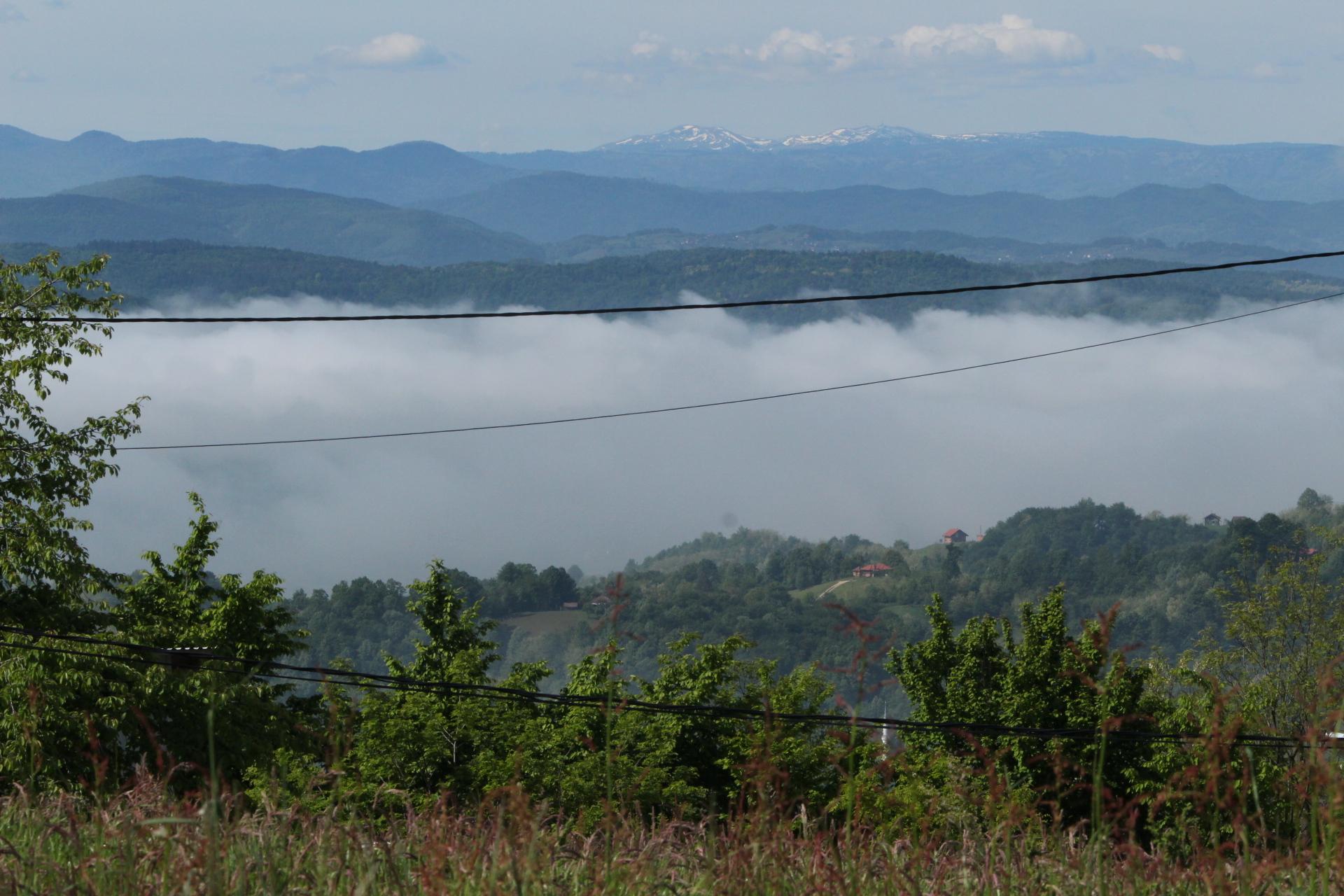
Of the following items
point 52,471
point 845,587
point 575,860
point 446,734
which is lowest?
point 845,587

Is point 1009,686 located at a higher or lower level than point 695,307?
lower

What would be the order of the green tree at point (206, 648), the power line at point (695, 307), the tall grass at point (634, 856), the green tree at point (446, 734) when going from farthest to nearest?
the green tree at point (446, 734)
the green tree at point (206, 648)
the power line at point (695, 307)
the tall grass at point (634, 856)

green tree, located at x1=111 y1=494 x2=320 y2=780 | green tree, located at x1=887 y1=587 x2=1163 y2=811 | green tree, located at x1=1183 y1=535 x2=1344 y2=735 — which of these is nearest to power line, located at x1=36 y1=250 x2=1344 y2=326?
green tree, located at x1=111 y1=494 x2=320 y2=780

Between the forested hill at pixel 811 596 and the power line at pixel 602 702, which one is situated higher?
the power line at pixel 602 702

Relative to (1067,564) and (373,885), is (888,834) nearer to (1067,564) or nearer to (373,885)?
(373,885)

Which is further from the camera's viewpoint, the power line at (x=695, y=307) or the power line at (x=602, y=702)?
the power line at (x=695, y=307)

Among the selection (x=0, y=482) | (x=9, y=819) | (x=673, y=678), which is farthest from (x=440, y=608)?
(x=9, y=819)

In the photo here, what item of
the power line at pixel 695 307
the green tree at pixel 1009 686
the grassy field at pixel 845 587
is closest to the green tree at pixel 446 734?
the power line at pixel 695 307

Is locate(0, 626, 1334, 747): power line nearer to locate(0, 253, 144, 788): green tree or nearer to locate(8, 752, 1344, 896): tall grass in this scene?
locate(8, 752, 1344, 896): tall grass

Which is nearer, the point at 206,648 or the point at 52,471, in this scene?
the point at 52,471

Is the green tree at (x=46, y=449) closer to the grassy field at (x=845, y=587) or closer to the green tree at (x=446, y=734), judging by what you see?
the green tree at (x=446, y=734)

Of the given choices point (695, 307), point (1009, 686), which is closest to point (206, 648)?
point (695, 307)

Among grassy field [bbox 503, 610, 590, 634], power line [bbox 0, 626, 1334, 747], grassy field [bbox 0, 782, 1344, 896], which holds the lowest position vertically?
grassy field [bbox 503, 610, 590, 634]

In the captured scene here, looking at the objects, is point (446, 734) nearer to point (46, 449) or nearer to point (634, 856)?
point (46, 449)
